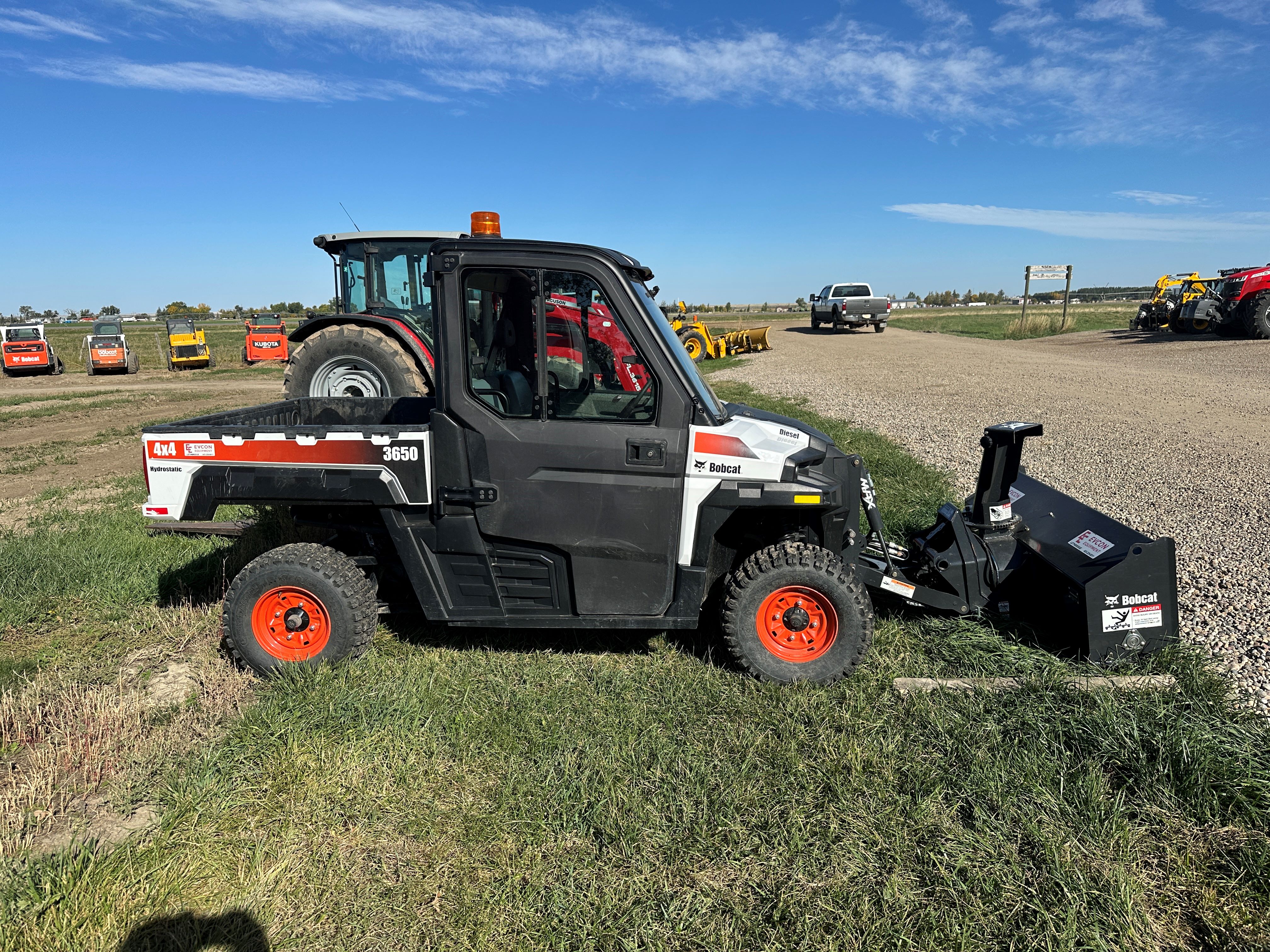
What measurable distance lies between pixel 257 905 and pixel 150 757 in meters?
1.19

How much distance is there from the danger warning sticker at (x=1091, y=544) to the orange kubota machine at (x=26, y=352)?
3285cm

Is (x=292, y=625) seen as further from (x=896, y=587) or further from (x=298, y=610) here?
(x=896, y=587)

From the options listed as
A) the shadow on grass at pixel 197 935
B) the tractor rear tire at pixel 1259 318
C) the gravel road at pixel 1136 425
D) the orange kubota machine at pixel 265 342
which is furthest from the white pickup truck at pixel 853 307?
the shadow on grass at pixel 197 935

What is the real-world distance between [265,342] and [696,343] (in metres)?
17.7

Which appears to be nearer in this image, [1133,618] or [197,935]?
[197,935]

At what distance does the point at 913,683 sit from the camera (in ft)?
12.1

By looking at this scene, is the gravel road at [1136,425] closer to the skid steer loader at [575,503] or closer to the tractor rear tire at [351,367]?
the skid steer loader at [575,503]

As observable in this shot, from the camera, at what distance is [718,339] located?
2591cm

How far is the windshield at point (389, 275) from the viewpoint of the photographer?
887 centimetres

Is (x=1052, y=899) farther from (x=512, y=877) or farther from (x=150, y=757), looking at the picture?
(x=150, y=757)

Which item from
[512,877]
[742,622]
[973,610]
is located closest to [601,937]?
[512,877]

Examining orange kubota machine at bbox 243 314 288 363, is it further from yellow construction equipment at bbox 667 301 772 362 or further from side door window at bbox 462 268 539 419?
side door window at bbox 462 268 539 419

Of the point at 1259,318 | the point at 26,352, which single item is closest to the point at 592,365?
the point at 1259,318

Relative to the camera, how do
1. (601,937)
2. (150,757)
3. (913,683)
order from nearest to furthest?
(601,937) < (150,757) < (913,683)
